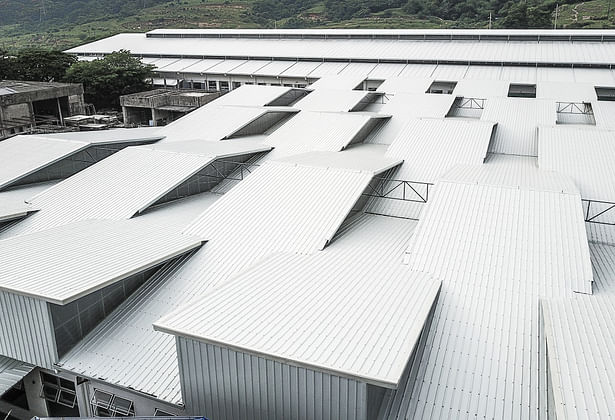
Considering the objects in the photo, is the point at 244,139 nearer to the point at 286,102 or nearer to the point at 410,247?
the point at 286,102

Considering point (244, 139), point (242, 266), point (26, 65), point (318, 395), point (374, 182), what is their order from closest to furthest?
point (318, 395)
point (242, 266)
point (374, 182)
point (244, 139)
point (26, 65)

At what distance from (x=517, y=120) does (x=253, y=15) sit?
309 feet

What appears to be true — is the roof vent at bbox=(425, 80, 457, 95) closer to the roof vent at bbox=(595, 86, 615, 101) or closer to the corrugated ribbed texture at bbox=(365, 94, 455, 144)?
the corrugated ribbed texture at bbox=(365, 94, 455, 144)

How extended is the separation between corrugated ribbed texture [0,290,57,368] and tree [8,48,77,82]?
135 ft

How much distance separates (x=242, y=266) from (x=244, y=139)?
47.7 ft

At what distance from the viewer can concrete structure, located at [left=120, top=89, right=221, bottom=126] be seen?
4219 centimetres

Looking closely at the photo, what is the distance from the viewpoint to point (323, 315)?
12.0 m

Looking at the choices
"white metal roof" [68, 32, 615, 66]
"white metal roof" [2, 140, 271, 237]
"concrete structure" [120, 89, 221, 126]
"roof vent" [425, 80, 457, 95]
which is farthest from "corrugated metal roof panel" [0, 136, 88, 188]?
"white metal roof" [68, 32, 615, 66]

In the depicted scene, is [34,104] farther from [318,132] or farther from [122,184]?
[318,132]

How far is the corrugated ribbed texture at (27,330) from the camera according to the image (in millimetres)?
13938

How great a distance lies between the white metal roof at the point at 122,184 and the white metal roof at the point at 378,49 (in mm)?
27900

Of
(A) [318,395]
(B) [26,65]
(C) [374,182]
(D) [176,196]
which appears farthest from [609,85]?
(B) [26,65]

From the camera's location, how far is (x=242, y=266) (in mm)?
16672

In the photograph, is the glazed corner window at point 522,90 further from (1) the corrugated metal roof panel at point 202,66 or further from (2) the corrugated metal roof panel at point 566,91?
(1) the corrugated metal roof panel at point 202,66
